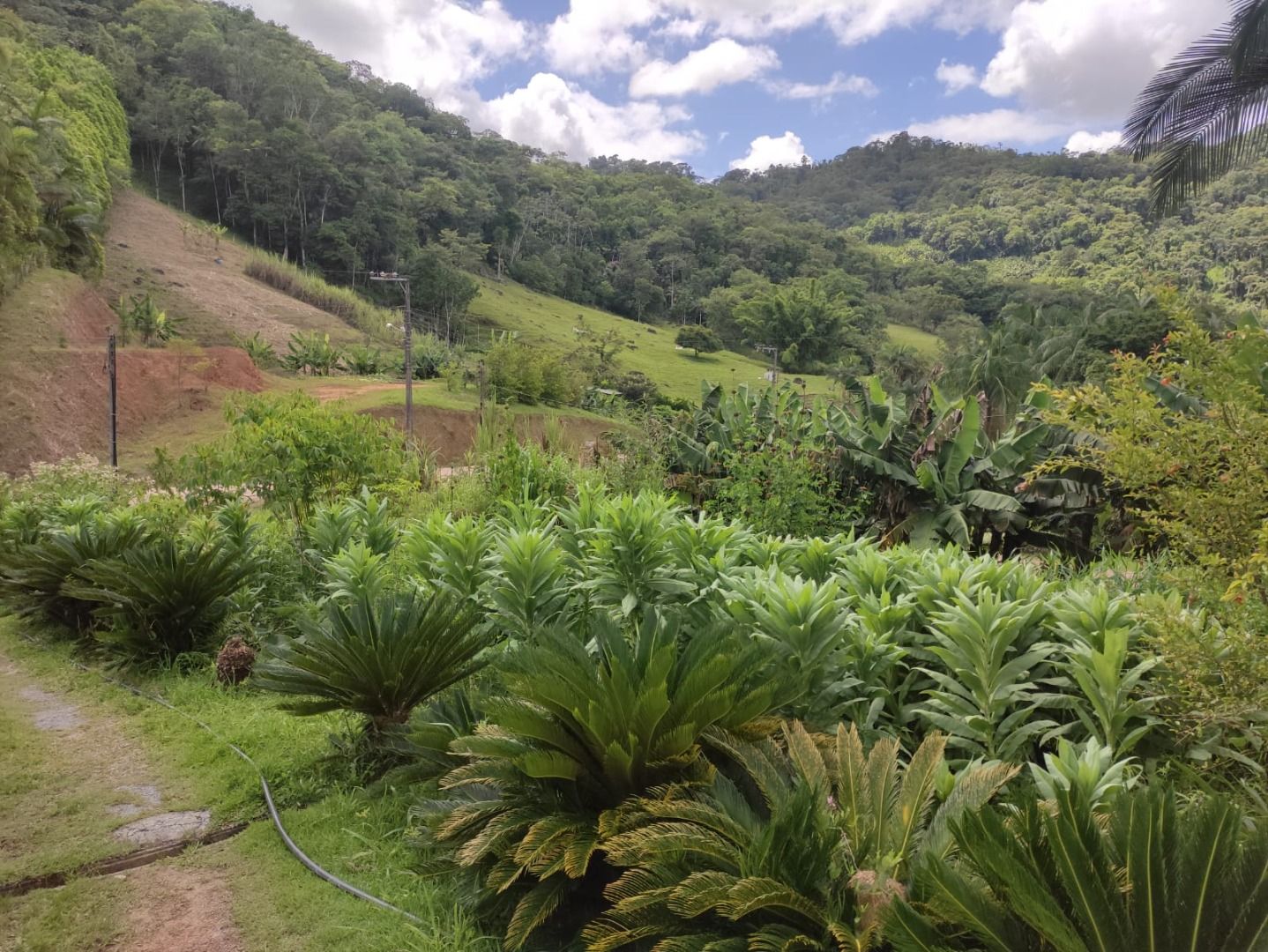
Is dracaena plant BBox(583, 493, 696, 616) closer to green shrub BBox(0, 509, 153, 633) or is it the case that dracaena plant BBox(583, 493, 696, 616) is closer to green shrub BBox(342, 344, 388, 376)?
green shrub BBox(0, 509, 153, 633)

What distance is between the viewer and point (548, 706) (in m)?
2.62

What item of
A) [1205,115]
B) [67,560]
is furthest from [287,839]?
[1205,115]

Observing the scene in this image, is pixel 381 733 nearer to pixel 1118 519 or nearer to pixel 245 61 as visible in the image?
pixel 1118 519

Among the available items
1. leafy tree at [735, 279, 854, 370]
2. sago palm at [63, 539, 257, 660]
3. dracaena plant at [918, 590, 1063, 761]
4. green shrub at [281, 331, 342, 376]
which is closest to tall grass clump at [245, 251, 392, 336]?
green shrub at [281, 331, 342, 376]

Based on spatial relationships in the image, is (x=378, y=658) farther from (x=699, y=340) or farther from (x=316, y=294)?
(x=699, y=340)

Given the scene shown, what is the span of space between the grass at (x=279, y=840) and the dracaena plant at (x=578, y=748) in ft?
0.82

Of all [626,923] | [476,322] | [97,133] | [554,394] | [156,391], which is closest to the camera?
[626,923]

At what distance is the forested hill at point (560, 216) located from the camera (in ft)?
180

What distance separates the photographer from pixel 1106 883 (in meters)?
1.72

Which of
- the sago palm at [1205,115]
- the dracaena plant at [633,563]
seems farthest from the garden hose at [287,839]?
the sago palm at [1205,115]

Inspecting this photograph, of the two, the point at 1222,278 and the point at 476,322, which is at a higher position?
the point at 1222,278

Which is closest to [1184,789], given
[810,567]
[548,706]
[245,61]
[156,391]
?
[810,567]

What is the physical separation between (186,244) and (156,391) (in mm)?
23330

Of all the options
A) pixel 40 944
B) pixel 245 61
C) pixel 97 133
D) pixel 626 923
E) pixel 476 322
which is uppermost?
pixel 245 61
